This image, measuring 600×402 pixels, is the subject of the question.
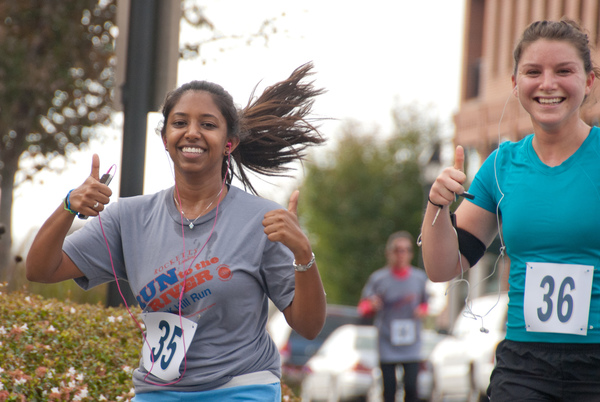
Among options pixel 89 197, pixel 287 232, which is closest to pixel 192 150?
pixel 89 197

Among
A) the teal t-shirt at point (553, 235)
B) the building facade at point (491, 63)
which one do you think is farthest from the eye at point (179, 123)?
the building facade at point (491, 63)

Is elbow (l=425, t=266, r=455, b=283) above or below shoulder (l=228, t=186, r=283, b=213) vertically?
below

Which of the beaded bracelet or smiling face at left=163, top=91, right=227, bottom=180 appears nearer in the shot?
the beaded bracelet

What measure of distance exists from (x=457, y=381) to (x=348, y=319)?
5387mm

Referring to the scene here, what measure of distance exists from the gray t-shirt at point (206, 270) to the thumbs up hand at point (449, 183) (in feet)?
1.98

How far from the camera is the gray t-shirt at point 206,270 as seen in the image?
3475mm

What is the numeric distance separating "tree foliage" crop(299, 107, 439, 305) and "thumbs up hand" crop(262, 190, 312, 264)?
129 ft

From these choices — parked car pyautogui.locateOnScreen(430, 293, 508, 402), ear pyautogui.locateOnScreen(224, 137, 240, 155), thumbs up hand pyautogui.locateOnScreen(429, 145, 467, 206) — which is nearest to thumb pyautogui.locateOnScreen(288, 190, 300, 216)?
thumbs up hand pyautogui.locateOnScreen(429, 145, 467, 206)

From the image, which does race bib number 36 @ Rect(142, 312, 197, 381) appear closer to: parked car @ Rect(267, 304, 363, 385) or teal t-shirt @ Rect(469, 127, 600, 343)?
teal t-shirt @ Rect(469, 127, 600, 343)

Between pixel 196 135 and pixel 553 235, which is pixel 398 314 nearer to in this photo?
pixel 196 135

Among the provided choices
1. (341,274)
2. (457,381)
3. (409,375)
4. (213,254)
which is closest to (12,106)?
(409,375)

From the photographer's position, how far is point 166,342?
11.5ft

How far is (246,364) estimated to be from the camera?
347 centimetres

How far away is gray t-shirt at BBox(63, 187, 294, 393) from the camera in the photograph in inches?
137
